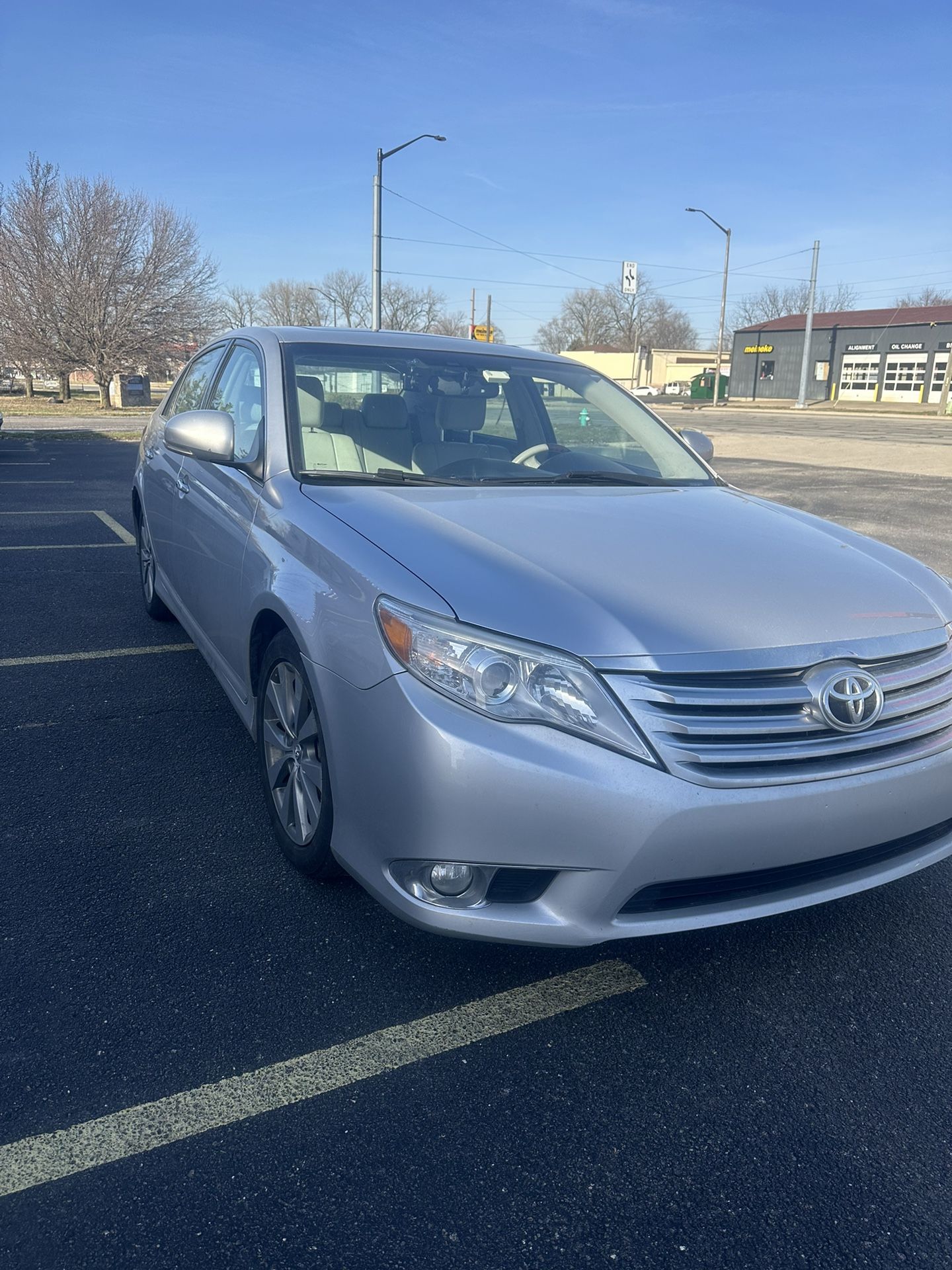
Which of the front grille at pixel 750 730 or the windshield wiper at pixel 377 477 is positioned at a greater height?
the windshield wiper at pixel 377 477

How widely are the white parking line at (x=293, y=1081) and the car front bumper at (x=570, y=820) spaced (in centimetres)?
30

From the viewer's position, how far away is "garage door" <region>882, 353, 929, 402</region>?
198 ft

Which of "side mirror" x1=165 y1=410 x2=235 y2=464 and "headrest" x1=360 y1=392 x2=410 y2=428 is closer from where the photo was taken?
"side mirror" x1=165 y1=410 x2=235 y2=464

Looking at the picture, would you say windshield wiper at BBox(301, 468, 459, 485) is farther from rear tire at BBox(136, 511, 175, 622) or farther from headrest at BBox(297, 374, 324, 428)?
rear tire at BBox(136, 511, 175, 622)

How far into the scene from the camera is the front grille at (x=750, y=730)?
2207 mm

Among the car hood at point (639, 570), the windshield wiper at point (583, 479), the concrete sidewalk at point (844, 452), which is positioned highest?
the windshield wiper at point (583, 479)

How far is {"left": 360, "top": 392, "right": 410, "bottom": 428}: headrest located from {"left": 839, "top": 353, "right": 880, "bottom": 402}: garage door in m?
65.0

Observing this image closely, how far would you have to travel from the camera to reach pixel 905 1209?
1932mm

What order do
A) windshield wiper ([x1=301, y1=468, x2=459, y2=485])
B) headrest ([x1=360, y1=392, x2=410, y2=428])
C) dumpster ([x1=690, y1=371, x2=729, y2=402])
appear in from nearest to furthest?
windshield wiper ([x1=301, y1=468, x2=459, y2=485]) → headrest ([x1=360, y1=392, x2=410, y2=428]) → dumpster ([x1=690, y1=371, x2=729, y2=402])

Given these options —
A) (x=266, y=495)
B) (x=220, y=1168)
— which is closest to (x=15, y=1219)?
(x=220, y=1168)

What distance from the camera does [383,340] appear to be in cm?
418

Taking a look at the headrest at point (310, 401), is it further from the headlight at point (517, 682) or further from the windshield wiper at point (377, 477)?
the headlight at point (517, 682)

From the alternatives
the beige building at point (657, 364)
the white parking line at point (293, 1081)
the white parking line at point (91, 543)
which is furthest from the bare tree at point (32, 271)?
the beige building at point (657, 364)

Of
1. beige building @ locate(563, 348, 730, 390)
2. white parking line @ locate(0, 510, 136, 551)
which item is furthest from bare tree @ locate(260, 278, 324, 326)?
white parking line @ locate(0, 510, 136, 551)
